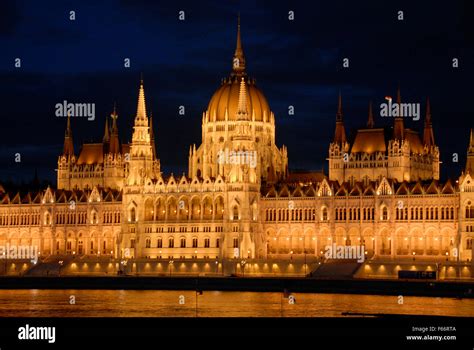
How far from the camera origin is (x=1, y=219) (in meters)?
169

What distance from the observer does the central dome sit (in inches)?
6427

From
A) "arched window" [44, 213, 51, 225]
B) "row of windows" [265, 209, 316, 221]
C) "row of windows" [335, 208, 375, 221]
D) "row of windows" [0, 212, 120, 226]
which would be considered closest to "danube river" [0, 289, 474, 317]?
"row of windows" [335, 208, 375, 221]

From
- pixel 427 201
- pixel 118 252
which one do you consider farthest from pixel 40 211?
pixel 427 201

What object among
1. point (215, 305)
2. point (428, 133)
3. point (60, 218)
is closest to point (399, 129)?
point (428, 133)

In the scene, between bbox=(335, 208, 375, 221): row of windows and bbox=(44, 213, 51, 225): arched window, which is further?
bbox=(44, 213, 51, 225): arched window

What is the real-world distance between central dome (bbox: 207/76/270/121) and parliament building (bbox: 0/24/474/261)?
0.55 ft

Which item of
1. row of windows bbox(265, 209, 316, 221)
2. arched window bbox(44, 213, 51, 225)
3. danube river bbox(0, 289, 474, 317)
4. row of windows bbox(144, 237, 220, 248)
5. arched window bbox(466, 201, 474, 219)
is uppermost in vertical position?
arched window bbox(44, 213, 51, 225)

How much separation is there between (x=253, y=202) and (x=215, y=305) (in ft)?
143

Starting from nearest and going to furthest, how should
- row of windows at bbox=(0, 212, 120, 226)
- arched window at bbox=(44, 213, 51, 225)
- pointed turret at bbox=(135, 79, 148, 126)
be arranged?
pointed turret at bbox=(135, 79, 148, 126), row of windows at bbox=(0, 212, 120, 226), arched window at bbox=(44, 213, 51, 225)

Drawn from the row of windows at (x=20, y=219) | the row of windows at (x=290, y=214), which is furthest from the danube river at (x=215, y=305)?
the row of windows at (x=20, y=219)

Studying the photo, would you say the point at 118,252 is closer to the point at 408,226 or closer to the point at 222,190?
the point at 222,190

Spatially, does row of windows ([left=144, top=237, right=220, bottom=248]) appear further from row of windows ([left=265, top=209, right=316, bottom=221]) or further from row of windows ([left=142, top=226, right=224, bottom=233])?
row of windows ([left=265, top=209, right=316, bottom=221])

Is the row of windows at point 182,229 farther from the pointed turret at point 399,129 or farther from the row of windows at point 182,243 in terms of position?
the pointed turret at point 399,129

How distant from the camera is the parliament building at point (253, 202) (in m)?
142
